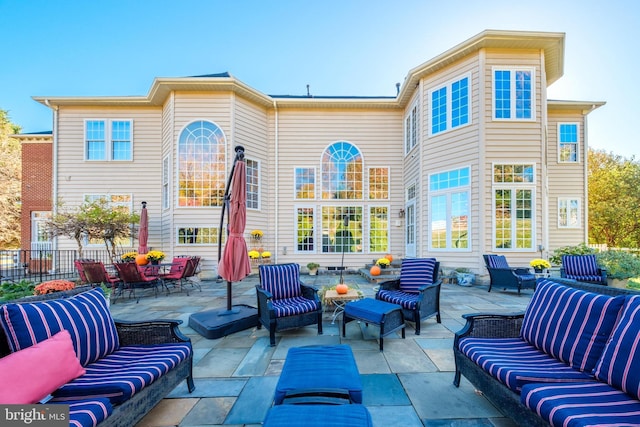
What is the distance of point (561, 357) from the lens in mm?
2078

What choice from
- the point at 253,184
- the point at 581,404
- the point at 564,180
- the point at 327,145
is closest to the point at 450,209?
the point at 327,145

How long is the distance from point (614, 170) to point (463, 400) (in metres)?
21.8

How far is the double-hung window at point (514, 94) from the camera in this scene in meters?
7.78

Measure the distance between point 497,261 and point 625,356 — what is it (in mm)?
6283

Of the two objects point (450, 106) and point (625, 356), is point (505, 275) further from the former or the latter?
point (625, 356)

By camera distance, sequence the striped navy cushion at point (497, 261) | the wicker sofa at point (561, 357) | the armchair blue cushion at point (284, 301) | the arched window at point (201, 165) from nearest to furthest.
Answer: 1. the wicker sofa at point (561, 357)
2. the armchair blue cushion at point (284, 301)
3. the striped navy cushion at point (497, 261)
4. the arched window at point (201, 165)

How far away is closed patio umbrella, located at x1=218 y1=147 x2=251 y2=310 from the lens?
4.35 metres

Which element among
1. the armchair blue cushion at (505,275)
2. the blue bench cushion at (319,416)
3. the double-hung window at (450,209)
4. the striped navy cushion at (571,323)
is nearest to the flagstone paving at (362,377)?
the blue bench cushion at (319,416)

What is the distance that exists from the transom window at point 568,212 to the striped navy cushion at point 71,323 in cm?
1407

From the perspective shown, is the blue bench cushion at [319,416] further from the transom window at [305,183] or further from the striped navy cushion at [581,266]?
the transom window at [305,183]

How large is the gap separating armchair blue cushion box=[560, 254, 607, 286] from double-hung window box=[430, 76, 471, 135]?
462cm

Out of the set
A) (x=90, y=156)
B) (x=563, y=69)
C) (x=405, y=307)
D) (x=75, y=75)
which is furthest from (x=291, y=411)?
(x=75, y=75)

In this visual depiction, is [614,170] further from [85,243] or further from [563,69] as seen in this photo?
[85,243]

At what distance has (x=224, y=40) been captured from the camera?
51.8 ft
